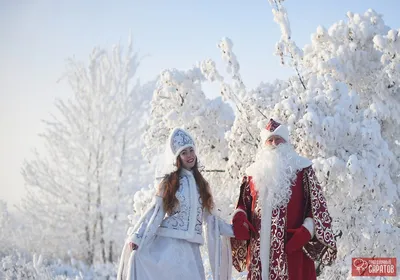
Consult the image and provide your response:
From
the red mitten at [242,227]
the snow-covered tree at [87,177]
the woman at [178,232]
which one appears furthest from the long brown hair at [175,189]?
the snow-covered tree at [87,177]

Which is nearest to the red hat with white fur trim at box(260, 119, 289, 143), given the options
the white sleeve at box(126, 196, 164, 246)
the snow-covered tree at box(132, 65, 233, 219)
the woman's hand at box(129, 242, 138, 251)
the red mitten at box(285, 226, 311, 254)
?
the red mitten at box(285, 226, 311, 254)

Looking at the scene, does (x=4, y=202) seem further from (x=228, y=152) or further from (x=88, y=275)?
(x=228, y=152)

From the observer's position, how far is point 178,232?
3.68 meters

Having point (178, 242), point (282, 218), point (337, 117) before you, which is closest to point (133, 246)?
point (178, 242)

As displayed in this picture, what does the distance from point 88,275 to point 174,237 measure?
7162mm

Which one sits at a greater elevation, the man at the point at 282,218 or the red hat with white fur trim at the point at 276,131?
the red hat with white fur trim at the point at 276,131

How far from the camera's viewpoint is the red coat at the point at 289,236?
3.60 meters

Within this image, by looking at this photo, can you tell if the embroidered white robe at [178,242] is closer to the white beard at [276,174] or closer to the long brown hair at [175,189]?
the long brown hair at [175,189]

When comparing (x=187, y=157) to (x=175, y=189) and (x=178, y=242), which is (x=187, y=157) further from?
(x=178, y=242)

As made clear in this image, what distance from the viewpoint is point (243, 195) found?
397 cm

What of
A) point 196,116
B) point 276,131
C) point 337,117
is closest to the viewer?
point 276,131

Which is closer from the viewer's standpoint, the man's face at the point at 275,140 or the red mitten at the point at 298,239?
the red mitten at the point at 298,239

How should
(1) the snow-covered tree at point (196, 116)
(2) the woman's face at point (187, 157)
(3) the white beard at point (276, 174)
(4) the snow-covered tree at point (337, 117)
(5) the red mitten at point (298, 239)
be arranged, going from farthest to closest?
(1) the snow-covered tree at point (196, 116), (4) the snow-covered tree at point (337, 117), (2) the woman's face at point (187, 157), (3) the white beard at point (276, 174), (5) the red mitten at point (298, 239)

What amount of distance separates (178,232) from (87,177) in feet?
29.8
